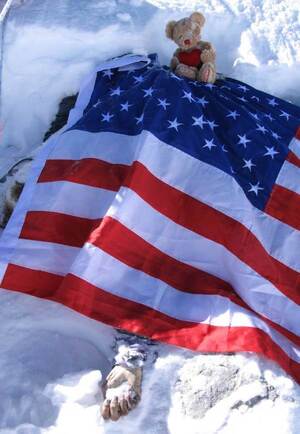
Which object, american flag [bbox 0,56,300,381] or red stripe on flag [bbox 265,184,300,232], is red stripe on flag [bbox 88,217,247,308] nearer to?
american flag [bbox 0,56,300,381]

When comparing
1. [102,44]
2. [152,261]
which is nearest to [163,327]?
[152,261]

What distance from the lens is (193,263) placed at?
1.93 metres

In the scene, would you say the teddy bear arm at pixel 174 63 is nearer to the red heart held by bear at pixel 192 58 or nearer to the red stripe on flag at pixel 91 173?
the red heart held by bear at pixel 192 58

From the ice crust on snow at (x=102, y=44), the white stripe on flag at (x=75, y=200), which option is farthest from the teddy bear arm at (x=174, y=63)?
the white stripe on flag at (x=75, y=200)

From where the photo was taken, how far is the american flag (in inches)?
71.9

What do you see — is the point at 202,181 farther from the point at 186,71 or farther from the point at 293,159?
the point at 186,71

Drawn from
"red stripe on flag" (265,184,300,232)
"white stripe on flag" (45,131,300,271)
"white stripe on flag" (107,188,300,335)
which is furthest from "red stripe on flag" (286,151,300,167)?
"white stripe on flag" (107,188,300,335)

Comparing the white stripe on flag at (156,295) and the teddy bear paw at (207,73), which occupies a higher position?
the teddy bear paw at (207,73)

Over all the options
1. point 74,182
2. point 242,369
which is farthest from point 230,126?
point 242,369

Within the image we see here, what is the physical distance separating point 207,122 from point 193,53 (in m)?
0.44

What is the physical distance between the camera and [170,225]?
77.5 inches

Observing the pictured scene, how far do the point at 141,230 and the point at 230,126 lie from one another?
62cm

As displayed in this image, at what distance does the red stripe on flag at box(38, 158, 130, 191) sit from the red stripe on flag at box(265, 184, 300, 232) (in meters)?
0.57

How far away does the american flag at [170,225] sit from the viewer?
1.83m
